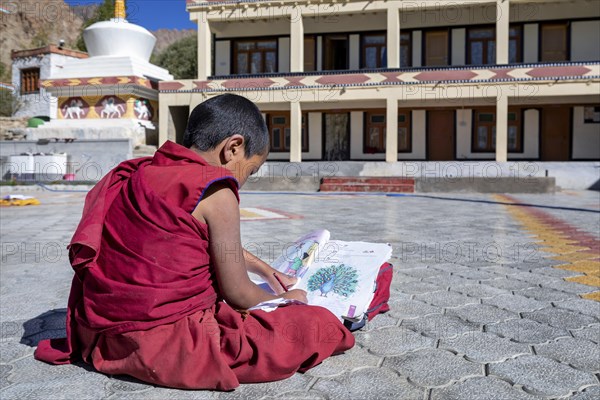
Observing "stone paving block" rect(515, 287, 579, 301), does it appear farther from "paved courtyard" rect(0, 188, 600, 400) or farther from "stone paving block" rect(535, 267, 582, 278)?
"stone paving block" rect(535, 267, 582, 278)

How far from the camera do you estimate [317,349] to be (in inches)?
86.2

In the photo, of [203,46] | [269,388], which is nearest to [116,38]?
[203,46]

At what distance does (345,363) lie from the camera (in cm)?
233

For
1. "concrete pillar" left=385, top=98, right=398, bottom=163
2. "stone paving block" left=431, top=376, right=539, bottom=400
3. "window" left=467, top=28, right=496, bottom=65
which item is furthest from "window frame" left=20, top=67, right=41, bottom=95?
"stone paving block" left=431, top=376, right=539, bottom=400

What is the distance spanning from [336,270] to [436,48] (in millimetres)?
19182

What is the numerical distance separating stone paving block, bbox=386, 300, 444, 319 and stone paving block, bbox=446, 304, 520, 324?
4.0 inches

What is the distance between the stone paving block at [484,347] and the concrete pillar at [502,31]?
1677 cm

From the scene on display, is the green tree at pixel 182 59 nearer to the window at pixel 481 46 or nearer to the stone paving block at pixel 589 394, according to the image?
the window at pixel 481 46

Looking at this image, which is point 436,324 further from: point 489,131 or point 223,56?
point 223,56

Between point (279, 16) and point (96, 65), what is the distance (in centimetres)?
747

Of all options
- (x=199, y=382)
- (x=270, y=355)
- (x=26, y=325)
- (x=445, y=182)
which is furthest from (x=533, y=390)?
(x=445, y=182)

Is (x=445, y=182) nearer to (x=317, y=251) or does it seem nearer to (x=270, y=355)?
(x=317, y=251)

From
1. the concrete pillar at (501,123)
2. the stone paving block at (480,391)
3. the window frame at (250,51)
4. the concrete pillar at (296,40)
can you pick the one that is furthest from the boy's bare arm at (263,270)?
the window frame at (250,51)

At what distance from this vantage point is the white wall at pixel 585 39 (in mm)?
19344
